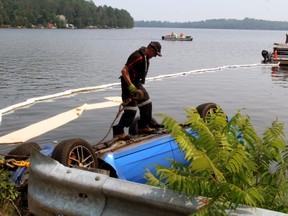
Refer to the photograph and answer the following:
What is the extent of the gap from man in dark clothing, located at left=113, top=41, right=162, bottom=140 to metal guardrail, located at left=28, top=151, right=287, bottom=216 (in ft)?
10.2

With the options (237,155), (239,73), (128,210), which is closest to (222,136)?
(237,155)

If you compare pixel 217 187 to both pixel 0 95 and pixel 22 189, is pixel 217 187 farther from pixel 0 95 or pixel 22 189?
pixel 0 95

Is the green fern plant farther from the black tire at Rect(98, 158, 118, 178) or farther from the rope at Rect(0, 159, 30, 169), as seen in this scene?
the rope at Rect(0, 159, 30, 169)

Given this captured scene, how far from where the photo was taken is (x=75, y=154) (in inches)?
207

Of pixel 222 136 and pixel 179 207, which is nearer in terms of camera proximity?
pixel 179 207

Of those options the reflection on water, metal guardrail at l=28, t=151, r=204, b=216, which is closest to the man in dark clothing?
metal guardrail at l=28, t=151, r=204, b=216

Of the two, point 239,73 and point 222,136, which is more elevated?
point 222,136

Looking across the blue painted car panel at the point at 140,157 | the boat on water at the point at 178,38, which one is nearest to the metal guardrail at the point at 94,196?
the blue painted car panel at the point at 140,157

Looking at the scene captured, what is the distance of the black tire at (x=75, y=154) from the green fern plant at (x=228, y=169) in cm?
176

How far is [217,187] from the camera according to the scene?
2.99 metres

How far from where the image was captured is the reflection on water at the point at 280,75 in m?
22.1

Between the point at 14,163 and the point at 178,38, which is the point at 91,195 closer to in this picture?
the point at 14,163

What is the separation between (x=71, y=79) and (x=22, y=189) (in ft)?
A: 66.6

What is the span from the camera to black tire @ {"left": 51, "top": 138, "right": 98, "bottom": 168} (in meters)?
4.96
